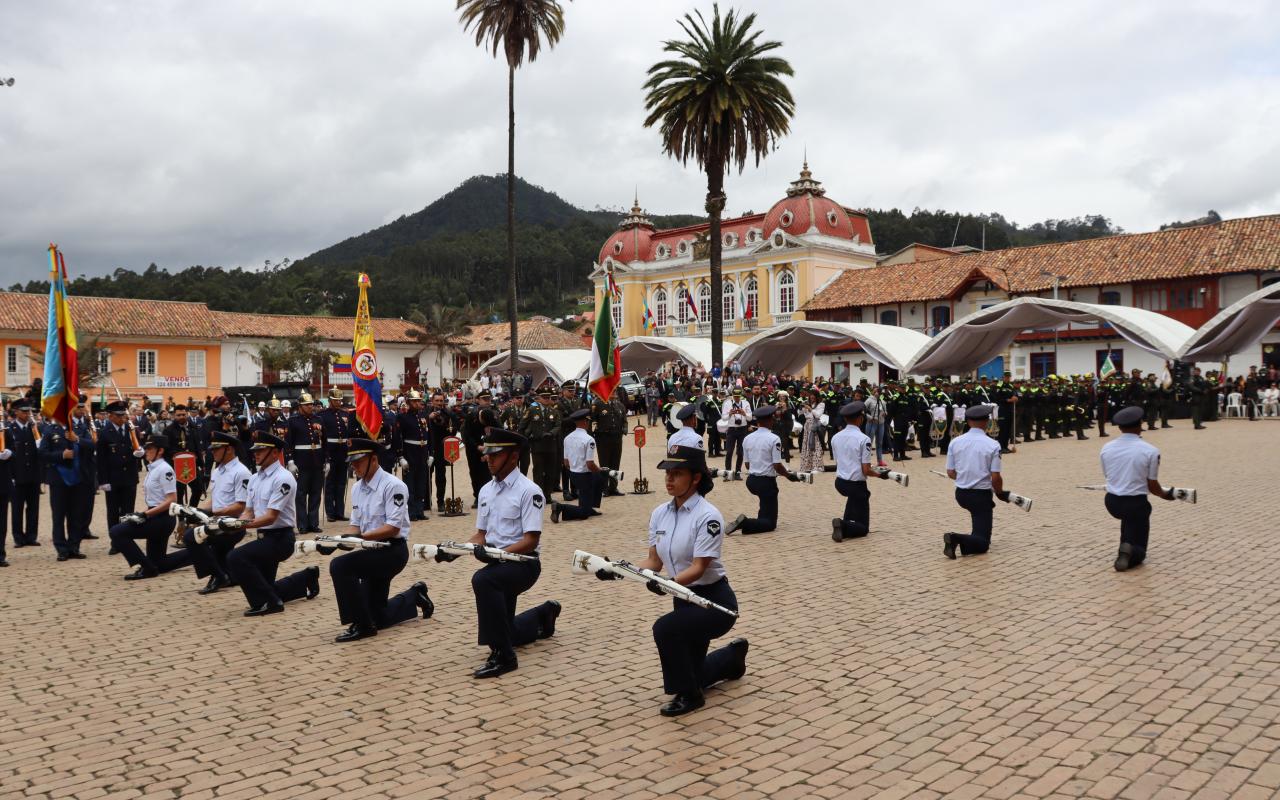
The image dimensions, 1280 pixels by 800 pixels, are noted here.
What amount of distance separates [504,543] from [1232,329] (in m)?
26.5

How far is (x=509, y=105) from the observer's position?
33969 mm

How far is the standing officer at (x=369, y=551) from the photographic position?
802 centimetres

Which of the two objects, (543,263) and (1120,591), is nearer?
(1120,591)

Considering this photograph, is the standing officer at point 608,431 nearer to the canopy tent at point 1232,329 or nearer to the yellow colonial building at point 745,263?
the canopy tent at point 1232,329

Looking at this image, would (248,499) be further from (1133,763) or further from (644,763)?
(1133,763)

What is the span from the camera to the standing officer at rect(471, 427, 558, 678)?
23.0 feet

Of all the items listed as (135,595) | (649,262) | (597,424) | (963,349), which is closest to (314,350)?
(649,262)

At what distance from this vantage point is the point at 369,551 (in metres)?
8.09

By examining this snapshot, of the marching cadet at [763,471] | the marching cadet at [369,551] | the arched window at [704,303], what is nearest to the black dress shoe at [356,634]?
the marching cadet at [369,551]

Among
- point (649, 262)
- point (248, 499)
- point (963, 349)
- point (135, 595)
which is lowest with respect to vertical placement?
point (135, 595)

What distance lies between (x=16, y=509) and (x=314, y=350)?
1899 inches

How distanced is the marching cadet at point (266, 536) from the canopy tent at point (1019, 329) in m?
26.5

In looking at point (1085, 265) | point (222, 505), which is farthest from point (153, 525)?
point (1085, 265)

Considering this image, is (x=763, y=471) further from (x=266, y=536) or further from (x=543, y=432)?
(x=266, y=536)
